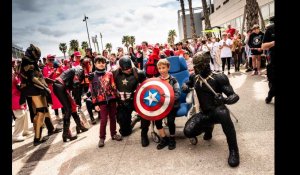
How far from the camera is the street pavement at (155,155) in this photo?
3.25 metres

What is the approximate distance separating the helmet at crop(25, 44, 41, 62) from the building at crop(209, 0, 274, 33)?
21637 mm

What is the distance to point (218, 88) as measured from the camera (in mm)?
3406

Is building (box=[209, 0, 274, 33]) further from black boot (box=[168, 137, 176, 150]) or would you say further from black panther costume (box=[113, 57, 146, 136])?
black boot (box=[168, 137, 176, 150])

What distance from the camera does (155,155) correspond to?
12.6 feet

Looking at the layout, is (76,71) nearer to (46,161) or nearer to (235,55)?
(46,161)

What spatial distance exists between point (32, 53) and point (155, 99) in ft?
9.48

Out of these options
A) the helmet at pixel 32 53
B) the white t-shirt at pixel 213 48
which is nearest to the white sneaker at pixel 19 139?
the helmet at pixel 32 53

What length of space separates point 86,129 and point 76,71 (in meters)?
1.59

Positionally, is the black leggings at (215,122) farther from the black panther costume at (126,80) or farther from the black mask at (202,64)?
the black panther costume at (126,80)

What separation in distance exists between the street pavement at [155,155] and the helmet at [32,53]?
6.14 ft

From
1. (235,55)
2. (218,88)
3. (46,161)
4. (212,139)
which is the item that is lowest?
(46,161)

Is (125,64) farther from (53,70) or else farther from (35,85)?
(53,70)

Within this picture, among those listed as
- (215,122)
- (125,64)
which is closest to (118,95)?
(125,64)

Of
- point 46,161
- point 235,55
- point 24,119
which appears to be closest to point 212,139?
point 46,161
